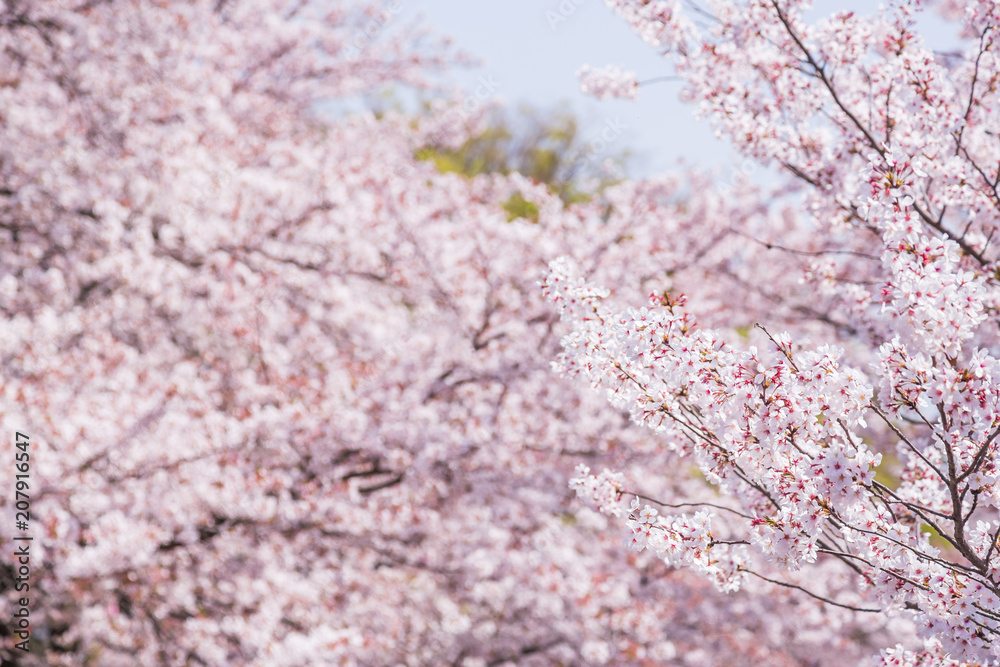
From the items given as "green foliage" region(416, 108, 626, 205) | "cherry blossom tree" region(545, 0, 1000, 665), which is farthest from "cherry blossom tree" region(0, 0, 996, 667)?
"green foliage" region(416, 108, 626, 205)

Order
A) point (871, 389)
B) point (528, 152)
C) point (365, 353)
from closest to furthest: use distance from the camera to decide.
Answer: point (871, 389)
point (365, 353)
point (528, 152)

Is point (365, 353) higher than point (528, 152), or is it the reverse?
point (528, 152)

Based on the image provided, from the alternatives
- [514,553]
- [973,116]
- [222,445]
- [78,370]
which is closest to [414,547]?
[514,553]

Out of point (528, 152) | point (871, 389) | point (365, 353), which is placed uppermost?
point (528, 152)

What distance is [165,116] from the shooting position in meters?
7.22

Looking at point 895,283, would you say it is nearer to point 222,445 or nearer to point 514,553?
point 222,445

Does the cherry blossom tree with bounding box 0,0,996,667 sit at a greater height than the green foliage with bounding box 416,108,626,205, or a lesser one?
lesser

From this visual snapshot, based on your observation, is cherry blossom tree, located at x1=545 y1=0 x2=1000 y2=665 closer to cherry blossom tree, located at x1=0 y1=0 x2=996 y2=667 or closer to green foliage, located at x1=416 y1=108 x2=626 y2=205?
cherry blossom tree, located at x1=0 y1=0 x2=996 y2=667

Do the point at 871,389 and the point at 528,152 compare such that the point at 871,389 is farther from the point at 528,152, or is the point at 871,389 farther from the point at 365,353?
the point at 528,152

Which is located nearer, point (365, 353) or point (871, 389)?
point (871, 389)

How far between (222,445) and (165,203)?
259 cm

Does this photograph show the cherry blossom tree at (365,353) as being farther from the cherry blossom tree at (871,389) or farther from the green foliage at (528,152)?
the green foliage at (528,152)

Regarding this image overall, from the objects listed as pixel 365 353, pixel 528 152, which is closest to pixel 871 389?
pixel 365 353

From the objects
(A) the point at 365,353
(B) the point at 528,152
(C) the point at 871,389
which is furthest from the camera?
(B) the point at 528,152
